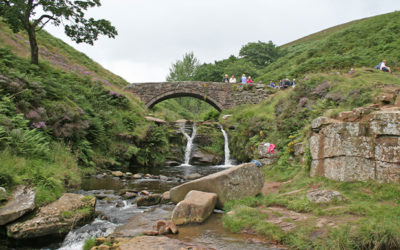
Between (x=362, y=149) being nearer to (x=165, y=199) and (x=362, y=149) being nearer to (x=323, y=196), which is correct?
(x=323, y=196)

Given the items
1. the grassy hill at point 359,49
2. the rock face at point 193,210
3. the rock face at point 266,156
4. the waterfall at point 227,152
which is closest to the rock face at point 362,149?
the rock face at point 193,210

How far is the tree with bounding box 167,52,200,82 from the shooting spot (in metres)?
47.0

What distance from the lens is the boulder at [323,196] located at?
5.30 meters

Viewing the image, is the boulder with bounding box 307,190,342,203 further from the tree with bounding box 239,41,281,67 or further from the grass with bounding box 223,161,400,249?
the tree with bounding box 239,41,281,67

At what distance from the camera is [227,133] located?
18.2 meters

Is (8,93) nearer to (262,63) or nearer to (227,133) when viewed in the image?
(227,133)

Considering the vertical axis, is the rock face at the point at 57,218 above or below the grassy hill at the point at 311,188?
below

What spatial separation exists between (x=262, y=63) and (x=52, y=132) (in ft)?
140

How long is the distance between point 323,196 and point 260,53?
150 ft

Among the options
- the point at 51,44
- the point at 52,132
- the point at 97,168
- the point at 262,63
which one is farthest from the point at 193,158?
the point at 262,63

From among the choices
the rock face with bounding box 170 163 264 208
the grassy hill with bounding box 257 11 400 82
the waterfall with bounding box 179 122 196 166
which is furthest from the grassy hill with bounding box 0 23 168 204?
the grassy hill with bounding box 257 11 400 82

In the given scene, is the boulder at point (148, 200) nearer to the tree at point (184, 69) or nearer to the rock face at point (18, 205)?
the rock face at point (18, 205)

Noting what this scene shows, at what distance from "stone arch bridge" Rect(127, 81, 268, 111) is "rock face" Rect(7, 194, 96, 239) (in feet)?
61.6

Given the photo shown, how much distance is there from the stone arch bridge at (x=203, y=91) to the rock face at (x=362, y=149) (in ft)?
56.4
